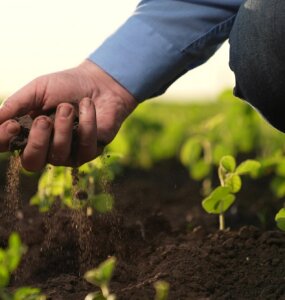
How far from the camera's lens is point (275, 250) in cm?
263

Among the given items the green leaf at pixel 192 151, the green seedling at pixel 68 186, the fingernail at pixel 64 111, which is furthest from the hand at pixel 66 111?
the green leaf at pixel 192 151

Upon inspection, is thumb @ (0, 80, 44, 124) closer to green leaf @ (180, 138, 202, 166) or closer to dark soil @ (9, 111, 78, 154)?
dark soil @ (9, 111, 78, 154)

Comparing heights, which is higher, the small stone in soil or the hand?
the hand

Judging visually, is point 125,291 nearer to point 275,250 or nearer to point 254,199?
point 275,250

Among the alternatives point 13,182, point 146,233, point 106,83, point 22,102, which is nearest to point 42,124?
point 22,102

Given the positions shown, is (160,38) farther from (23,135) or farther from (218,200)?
(23,135)

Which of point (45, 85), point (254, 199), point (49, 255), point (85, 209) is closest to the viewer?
point (45, 85)

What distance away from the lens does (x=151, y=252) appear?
109 inches

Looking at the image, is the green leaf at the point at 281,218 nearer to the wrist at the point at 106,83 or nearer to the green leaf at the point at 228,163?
the green leaf at the point at 228,163

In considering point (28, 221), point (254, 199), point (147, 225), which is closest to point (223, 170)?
point (147, 225)

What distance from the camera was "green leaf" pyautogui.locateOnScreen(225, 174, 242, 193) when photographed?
9.30 feet

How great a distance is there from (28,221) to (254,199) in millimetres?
1280

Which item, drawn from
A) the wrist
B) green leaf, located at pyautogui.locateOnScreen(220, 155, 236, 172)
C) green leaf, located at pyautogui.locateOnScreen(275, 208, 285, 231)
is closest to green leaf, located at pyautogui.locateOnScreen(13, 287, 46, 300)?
green leaf, located at pyautogui.locateOnScreen(275, 208, 285, 231)

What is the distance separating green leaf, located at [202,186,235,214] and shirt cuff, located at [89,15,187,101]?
1.32 feet
